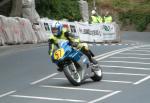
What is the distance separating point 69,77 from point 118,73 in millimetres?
2774

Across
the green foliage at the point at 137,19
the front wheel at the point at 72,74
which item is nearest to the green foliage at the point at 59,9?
the green foliage at the point at 137,19

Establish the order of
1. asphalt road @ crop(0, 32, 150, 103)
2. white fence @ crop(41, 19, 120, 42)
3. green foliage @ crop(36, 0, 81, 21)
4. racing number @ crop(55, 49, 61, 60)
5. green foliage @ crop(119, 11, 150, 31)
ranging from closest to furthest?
1. asphalt road @ crop(0, 32, 150, 103)
2. racing number @ crop(55, 49, 61, 60)
3. white fence @ crop(41, 19, 120, 42)
4. green foliage @ crop(36, 0, 81, 21)
5. green foliage @ crop(119, 11, 150, 31)

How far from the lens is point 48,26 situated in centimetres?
3195

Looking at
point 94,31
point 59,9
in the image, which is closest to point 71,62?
point 94,31

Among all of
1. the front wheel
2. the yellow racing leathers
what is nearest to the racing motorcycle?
the front wheel

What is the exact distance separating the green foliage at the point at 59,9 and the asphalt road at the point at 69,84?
64.2 feet

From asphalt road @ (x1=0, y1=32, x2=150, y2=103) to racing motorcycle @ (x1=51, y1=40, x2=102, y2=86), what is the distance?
248 mm

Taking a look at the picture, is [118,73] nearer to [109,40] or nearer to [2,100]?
[2,100]

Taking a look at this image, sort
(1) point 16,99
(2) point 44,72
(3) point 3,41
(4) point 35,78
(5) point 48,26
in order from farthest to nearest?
(5) point 48,26, (3) point 3,41, (2) point 44,72, (4) point 35,78, (1) point 16,99

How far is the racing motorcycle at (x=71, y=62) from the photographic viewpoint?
14820 mm

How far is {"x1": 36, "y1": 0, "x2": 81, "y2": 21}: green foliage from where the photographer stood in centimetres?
4312

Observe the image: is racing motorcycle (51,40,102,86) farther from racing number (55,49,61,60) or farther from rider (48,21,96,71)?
rider (48,21,96,71)

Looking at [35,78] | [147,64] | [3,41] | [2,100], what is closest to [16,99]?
[2,100]

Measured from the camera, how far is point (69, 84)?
50.9ft
